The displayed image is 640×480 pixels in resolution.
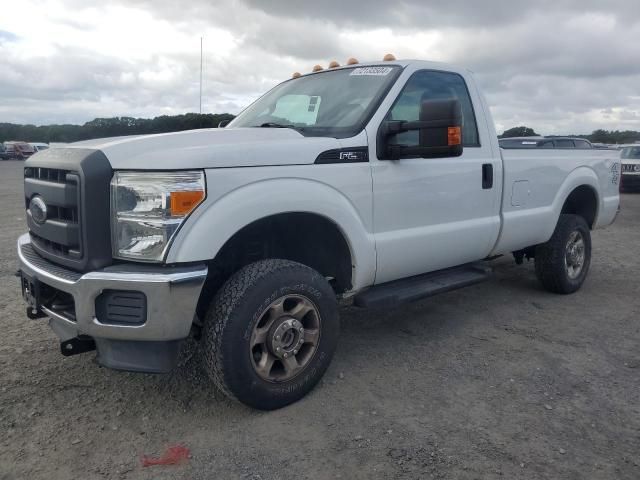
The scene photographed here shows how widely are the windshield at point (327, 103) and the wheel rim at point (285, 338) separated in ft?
3.69

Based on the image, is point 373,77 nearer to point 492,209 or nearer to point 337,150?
point 337,150

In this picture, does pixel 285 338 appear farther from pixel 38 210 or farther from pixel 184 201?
pixel 38 210

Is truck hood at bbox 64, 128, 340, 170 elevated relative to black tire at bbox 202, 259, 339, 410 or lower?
elevated

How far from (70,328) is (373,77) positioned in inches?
101

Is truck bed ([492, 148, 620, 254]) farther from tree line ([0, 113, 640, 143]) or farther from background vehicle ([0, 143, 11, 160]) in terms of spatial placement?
background vehicle ([0, 143, 11, 160])

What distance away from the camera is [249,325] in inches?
116

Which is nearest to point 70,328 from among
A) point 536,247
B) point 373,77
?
point 373,77

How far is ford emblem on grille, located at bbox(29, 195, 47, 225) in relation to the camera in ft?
10.1

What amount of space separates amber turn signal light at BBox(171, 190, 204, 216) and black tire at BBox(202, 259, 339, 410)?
505mm

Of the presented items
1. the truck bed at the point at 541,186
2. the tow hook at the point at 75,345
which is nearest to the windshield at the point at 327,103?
the truck bed at the point at 541,186

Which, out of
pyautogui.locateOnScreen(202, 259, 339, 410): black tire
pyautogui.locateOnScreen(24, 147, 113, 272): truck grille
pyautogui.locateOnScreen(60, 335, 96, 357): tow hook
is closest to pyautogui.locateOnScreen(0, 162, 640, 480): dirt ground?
pyautogui.locateOnScreen(202, 259, 339, 410): black tire

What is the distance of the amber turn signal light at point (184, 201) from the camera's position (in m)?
2.69

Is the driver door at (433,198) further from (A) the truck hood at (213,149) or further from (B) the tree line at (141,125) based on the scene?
(B) the tree line at (141,125)

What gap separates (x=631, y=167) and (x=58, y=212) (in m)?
18.7
